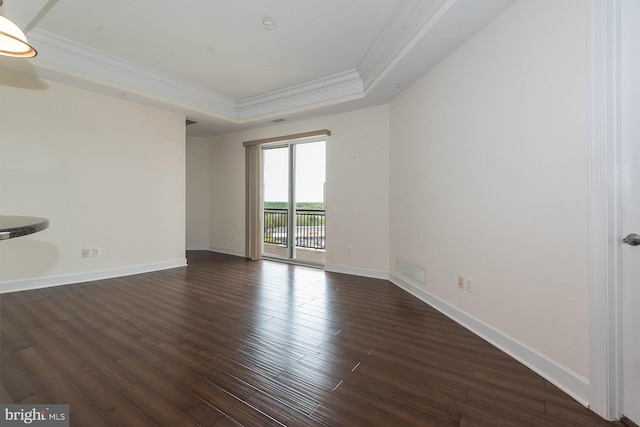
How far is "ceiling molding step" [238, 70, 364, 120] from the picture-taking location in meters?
3.95

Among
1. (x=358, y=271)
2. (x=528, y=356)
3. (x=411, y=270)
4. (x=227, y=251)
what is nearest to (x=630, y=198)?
(x=528, y=356)

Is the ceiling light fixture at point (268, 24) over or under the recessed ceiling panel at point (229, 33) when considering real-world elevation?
under

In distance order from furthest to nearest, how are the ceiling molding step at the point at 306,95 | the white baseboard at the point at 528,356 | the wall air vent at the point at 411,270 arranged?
the ceiling molding step at the point at 306,95 → the wall air vent at the point at 411,270 → the white baseboard at the point at 528,356

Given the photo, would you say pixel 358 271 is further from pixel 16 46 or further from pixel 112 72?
pixel 112 72

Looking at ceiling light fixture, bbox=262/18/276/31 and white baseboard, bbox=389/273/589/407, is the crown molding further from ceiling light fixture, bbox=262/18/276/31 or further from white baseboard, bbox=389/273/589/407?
white baseboard, bbox=389/273/589/407

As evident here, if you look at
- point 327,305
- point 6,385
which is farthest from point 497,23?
point 6,385

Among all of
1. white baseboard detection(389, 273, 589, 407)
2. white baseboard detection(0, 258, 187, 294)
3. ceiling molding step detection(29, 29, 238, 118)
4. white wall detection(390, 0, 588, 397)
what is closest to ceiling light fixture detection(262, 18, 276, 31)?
white wall detection(390, 0, 588, 397)

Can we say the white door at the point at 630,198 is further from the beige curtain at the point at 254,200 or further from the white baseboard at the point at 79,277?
the white baseboard at the point at 79,277

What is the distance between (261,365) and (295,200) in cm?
384

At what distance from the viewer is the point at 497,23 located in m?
2.16

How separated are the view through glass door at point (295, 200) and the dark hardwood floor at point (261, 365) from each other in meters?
2.35

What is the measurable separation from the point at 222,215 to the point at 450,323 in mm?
5148

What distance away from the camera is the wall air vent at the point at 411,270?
325 centimetres

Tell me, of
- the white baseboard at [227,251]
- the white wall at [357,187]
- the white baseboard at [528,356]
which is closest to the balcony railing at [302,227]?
the white baseboard at [227,251]
